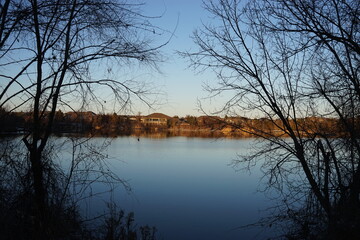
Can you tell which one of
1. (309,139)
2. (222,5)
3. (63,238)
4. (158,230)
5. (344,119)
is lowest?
(158,230)

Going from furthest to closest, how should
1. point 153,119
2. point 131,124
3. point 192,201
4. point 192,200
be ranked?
point 153,119 → point 192,200 → point 192,201 → point 131,124

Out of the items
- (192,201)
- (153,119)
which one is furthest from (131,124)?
(153,119)

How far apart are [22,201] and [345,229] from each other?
432cm

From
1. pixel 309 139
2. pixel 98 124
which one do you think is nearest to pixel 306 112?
pixel 309 139

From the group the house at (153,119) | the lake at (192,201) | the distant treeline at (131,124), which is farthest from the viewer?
the lake at (192,201)

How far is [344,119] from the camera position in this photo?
15.0 feet

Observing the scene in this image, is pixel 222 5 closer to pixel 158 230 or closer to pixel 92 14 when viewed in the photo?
pixel 92 14

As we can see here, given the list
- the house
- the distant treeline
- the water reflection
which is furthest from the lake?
the house

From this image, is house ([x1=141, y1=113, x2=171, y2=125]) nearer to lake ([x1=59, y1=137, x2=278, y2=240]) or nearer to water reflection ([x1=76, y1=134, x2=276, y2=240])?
lake ([x1=59, y1=137, x2=278, y2=240])

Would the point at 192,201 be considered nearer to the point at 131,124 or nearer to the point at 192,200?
the point at 192,200

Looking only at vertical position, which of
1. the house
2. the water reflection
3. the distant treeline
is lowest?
the water reflection

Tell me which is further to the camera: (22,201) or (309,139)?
(309,139)

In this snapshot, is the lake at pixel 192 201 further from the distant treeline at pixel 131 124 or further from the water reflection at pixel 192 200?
the distant treeline at pixel 131 124

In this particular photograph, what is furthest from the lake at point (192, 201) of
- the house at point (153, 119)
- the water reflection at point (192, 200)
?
the house at point (153, 119)
